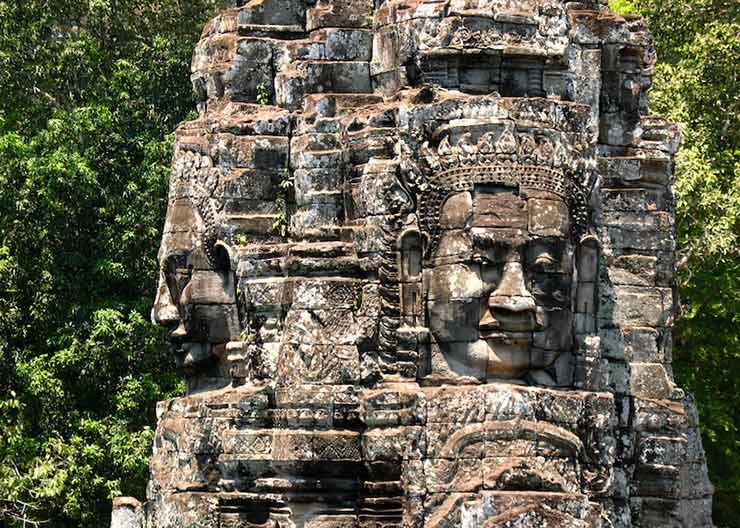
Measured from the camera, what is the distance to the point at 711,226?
119 ft

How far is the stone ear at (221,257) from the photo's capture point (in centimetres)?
2642

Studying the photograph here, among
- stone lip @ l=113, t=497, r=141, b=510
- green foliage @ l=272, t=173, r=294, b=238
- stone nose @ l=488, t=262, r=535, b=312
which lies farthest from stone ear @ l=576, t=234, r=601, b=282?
stone lip @ l=113, t=497, r=141, b=510

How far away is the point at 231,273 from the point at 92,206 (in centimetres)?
1052

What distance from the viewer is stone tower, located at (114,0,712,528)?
24.1 metres

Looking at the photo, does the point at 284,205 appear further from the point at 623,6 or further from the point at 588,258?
the point at 623,6

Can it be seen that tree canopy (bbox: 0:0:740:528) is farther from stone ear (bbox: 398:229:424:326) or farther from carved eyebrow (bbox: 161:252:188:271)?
stone ear (bbox: 398:229:424:326)

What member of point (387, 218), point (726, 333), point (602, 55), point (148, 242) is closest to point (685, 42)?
point (726, 333)

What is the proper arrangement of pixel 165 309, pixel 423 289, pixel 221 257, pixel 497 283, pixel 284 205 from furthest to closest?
pixel 165 309 → pixel 221 257 → pixel 284 205 → pixel 423 289 → pixel 497 283

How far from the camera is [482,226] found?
24328 millimetres

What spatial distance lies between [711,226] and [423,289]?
12.5m

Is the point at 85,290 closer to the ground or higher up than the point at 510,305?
higher up

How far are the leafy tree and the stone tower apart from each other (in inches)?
372

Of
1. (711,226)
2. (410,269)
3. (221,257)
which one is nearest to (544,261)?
(410,269)

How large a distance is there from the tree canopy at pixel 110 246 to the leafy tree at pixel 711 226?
0.11 feet
